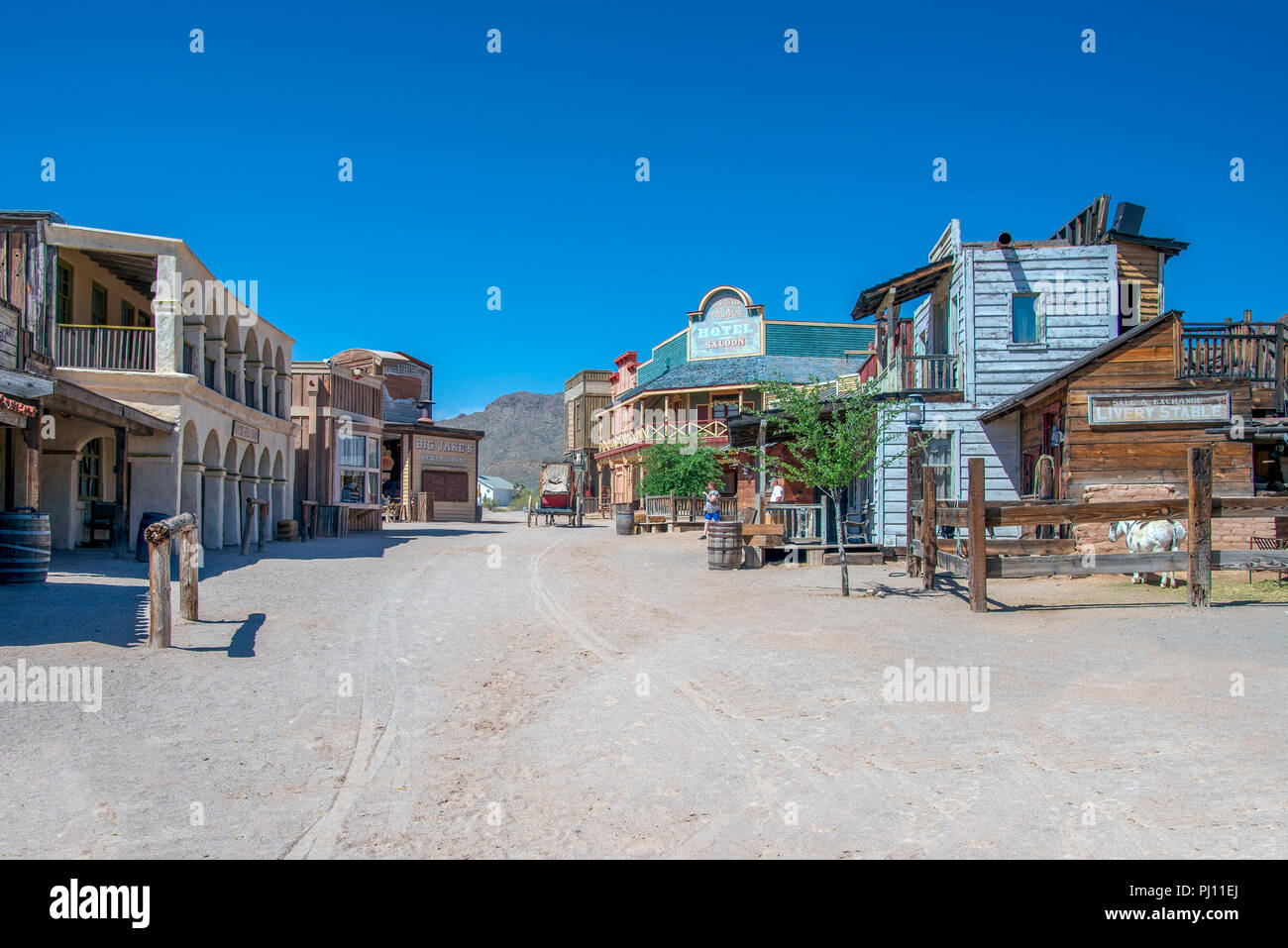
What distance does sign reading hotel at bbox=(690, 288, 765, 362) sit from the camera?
140 feet

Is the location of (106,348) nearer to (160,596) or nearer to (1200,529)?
(160,596)

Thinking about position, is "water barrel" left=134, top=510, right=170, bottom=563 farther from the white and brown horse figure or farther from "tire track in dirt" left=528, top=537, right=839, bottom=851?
the white and brown horse figure

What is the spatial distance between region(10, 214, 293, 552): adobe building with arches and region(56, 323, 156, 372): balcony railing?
2cm

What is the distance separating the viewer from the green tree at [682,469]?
31.4m

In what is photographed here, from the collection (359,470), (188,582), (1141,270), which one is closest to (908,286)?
(1141,270)

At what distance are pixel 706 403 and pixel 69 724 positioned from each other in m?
37.1

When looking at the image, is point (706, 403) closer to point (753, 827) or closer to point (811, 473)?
point (811, 473)

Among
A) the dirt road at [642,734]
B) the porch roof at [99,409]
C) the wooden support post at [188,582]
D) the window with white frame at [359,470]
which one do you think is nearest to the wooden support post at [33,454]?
the porch roof at [99,409]

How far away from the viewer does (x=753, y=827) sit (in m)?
4.38

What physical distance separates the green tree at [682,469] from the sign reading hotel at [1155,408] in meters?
16.9

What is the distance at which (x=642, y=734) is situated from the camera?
20.2 feet

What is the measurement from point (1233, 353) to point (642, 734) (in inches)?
597
